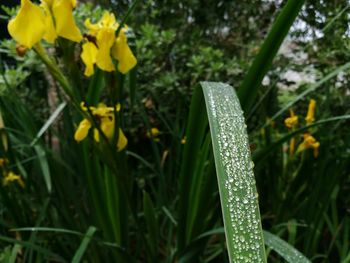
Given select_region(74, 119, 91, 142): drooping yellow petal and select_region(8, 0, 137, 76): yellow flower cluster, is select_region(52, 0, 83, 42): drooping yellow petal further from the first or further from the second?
select_region(74, 119, 91, 142): drooping yellow petal

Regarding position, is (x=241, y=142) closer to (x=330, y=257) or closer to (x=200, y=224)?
(x=200, y=224)

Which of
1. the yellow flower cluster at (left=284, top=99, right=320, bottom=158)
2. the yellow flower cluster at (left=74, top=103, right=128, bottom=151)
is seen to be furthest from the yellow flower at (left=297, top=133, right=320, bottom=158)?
the yellow flower cluster at (left=74, top=103, right=128, bottom=151)

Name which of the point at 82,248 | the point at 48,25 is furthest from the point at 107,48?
the point at 82,248

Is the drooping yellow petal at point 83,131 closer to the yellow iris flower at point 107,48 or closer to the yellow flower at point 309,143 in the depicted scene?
the yellow iris flower at point 107,48

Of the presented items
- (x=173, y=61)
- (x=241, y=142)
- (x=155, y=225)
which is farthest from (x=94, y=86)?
(x=173, y=61)

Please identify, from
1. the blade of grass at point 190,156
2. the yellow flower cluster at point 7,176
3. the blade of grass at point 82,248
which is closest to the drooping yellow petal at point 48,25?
the blade of grass at point 190,156

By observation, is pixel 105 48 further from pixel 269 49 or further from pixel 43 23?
pixel 269 49
